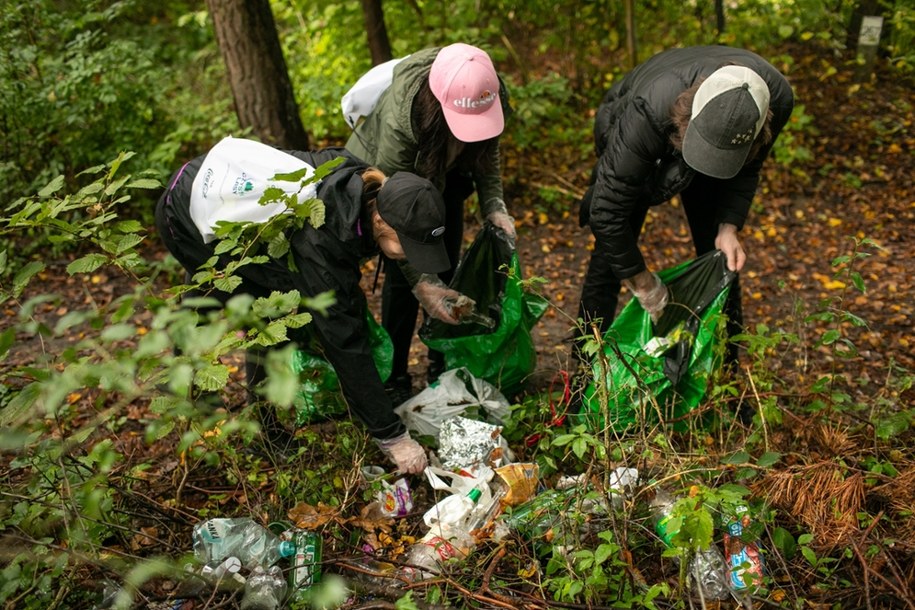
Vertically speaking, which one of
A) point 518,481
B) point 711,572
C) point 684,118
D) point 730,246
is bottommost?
point 711,572

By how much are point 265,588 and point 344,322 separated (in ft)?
2.64

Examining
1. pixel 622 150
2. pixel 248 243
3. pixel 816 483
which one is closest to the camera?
pixel 248 243

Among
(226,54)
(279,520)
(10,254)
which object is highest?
(226,54)

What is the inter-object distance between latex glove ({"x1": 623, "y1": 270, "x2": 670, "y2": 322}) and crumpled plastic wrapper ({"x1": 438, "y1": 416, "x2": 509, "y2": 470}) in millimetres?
751

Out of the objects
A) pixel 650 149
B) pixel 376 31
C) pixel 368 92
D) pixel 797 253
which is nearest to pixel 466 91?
pixel 368 92

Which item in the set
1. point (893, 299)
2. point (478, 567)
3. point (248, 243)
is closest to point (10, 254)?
point (248, 243)

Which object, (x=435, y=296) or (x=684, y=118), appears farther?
(x=435, y=296)

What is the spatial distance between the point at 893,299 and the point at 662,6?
388 cm

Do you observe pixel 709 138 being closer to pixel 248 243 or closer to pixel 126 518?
pixel 248 243

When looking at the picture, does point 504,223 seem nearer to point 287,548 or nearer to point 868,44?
point 287,548

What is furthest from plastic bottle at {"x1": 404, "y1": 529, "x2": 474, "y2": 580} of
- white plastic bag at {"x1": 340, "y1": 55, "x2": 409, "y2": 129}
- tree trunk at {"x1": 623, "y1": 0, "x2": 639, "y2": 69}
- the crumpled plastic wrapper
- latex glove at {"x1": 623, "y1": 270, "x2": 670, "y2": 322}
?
tree trunk at {"x1": 623, "y1": 0, "x2": 639, "y2": 69}

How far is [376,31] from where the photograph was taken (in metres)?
4.51

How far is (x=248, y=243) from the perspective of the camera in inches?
75.7

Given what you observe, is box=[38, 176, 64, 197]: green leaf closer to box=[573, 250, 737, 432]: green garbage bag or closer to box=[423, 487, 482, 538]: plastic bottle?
box=[423, 487, 482, 538]: plastic bottle
